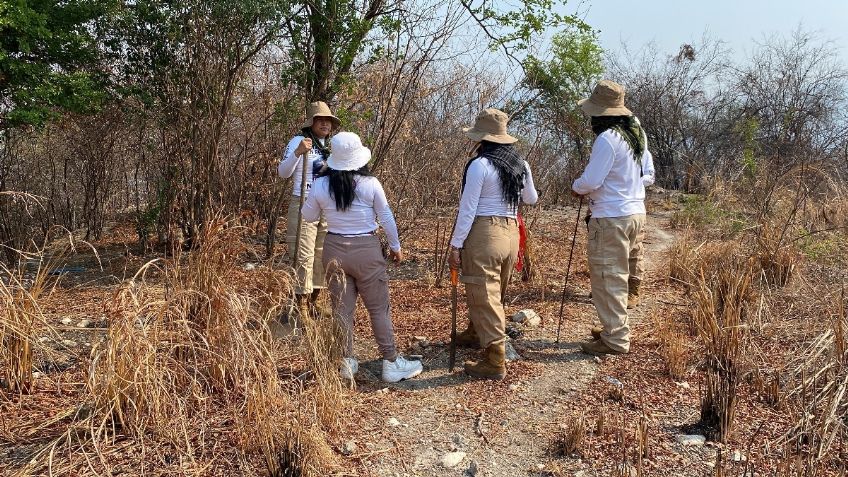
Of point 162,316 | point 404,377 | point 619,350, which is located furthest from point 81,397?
point 619,350

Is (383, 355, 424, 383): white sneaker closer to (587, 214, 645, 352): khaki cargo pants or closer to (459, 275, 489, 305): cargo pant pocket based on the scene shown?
(459, 275, 489, 305): cargo pant pocket

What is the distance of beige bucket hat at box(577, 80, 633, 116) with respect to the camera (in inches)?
159

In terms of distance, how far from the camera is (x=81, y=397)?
291 centimetres

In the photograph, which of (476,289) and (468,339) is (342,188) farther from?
(468,339)

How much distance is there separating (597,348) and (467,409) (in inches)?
47.0

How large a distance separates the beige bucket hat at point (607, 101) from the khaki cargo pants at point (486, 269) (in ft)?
3.39

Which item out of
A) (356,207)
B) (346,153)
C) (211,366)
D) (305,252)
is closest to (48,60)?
(305,252)

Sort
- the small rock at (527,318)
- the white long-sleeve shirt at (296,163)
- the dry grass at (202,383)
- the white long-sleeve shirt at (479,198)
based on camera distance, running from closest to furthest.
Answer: the dry grass at (202,383) < the white long-sleeve shirt at (479,198) < the white long-sleeve shirt at (296,163) < the small rock at (527,318)

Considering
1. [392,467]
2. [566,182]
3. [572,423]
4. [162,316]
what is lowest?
[392,467]

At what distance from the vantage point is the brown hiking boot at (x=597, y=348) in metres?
4.13

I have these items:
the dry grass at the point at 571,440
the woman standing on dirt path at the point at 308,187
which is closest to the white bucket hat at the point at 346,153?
the woman standing on dirt path at the point at 308,187

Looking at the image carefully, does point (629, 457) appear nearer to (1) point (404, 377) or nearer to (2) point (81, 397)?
(1) point (404, 377)

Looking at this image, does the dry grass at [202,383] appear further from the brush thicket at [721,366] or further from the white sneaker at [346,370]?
the brush thicket at [721,366]

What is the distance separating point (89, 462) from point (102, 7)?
4661 mm
